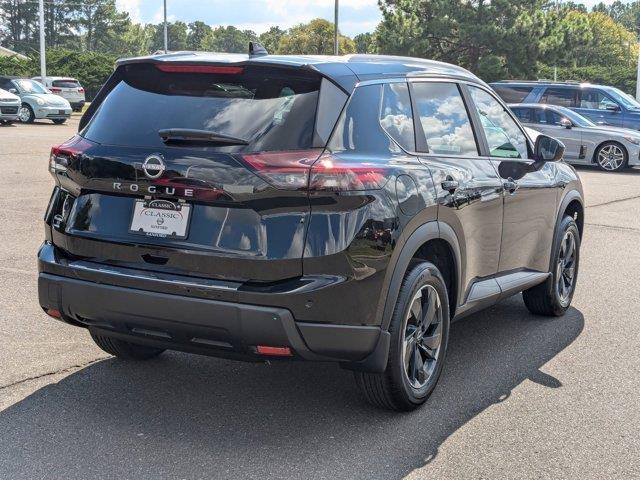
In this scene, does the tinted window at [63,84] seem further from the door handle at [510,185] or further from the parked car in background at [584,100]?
the door handle at [510,185]

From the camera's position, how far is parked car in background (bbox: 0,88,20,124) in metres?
27.5

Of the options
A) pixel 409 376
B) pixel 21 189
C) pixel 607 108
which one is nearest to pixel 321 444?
pixel 409 376

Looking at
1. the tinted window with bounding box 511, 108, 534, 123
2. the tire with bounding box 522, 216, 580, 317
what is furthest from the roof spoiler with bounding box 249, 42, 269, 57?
the tinted window with bounding box 511, 108, 534, 123

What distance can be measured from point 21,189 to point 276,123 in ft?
31.9

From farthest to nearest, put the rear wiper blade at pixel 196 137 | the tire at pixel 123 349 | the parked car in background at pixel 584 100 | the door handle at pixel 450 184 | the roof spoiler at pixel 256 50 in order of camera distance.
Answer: the parked car in background at pixel 584 100 → the tire at pixel 123 349 → the door handle at pixel 450 184 → the roof spoiler at pixel 256 50 → the rear wiper blade at pixel 196 137

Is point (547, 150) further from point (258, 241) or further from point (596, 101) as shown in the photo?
point (596, 101)

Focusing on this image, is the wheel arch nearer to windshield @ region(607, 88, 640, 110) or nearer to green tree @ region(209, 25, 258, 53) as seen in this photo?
windshield @ region(607, 88, 640, 110)

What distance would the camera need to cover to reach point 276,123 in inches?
155

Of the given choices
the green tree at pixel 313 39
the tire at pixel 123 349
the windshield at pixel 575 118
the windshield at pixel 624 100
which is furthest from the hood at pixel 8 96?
the green tree at pixel 313 39

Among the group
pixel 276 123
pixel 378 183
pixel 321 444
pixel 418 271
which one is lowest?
A: pixel 321 444

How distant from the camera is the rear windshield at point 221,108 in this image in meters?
3.93

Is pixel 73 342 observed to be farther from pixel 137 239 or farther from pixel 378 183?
pixel 378 183

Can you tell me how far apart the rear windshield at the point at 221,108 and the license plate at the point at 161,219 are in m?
0.29

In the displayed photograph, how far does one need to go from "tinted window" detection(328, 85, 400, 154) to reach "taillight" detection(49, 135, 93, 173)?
47.6 inches
